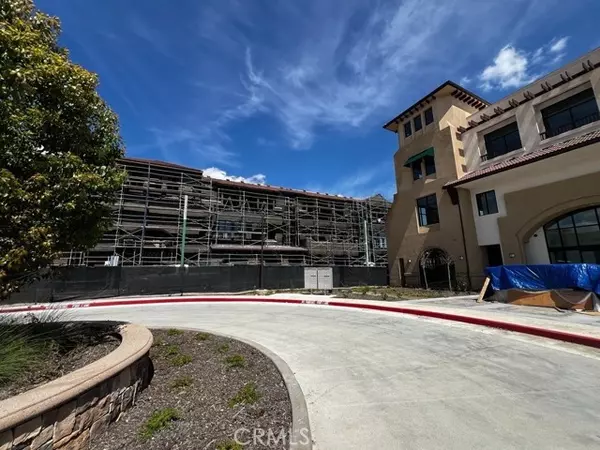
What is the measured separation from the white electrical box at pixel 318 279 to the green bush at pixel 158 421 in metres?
18.2

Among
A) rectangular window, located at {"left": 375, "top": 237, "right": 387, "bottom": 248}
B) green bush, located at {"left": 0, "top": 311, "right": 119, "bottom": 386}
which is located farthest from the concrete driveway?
rectangular window, located at {"left": 375, "top": 237, "right": 387, "bottom": 248}

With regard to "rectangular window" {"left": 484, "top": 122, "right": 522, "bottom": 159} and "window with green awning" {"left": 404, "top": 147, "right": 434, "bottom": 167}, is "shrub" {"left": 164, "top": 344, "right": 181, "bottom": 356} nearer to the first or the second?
"rectangular window" {"left": 484, "top": 122, "right": 522, "bottom": 159}

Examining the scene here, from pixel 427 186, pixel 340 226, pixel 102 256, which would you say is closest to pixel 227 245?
pixel 102 256

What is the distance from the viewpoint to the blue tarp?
38.9 ft

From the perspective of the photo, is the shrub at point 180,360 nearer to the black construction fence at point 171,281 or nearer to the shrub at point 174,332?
the shrub at point 174,332

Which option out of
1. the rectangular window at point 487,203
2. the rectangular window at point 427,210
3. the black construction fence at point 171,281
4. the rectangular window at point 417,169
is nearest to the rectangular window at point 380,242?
the black construction fence at point 171,281

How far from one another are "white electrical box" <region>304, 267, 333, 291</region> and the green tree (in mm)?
17136

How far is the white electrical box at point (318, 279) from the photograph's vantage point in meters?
21.7

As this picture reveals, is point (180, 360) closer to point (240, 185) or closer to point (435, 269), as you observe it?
point (435, 269)

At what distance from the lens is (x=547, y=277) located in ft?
43.0

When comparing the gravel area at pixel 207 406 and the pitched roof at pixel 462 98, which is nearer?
the gravel area at pixel 207 406

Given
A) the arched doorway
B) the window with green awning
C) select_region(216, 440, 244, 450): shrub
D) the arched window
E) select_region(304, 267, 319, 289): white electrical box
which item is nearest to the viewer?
select_region(216, 440, 244, 450): shrub

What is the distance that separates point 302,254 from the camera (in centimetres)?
3675

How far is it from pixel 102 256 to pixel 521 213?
33844 mm
